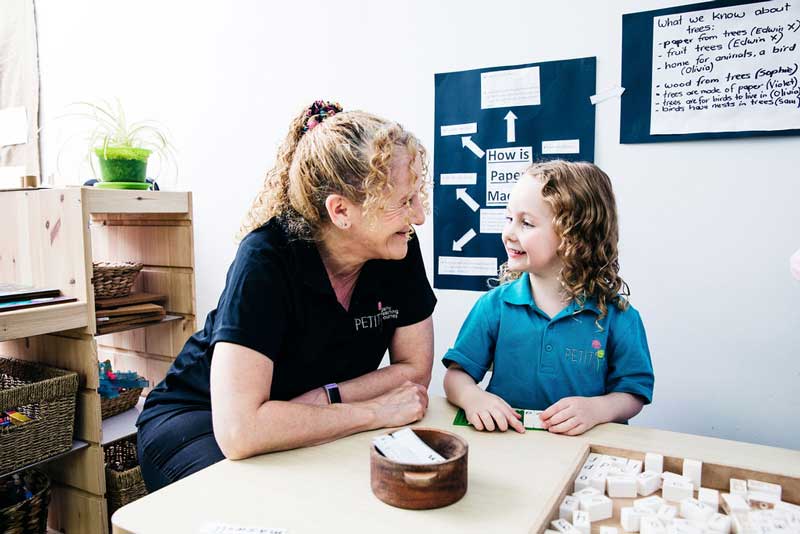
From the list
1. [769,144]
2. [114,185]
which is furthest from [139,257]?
[769,144]

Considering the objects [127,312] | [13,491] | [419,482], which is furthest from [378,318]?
[13,491]

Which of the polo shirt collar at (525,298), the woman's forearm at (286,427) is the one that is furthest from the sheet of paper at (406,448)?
the polo shirt collar at (525,298)

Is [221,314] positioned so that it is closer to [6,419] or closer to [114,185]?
[6,419]

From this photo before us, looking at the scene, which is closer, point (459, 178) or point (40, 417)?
point (40, 417)

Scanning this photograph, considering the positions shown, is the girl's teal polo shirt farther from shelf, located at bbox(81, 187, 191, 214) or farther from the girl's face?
shelf, located at bbox(81, 187, 191, 214)

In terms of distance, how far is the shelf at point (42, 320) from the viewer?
1.74m

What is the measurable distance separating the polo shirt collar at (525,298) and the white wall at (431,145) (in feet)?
1.99

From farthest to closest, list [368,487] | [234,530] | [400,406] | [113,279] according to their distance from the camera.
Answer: [113,279], [400,406], [368,487], [234,530]

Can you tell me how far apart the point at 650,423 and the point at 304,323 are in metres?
1.27

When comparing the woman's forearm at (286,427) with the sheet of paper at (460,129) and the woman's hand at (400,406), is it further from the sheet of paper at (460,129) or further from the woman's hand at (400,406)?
the sheet of paper at (460,129)

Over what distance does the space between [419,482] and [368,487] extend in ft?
0.36

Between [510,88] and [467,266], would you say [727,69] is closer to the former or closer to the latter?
[510,88]

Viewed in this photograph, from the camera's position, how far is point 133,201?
2123 millimetres

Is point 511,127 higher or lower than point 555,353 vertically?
higher
